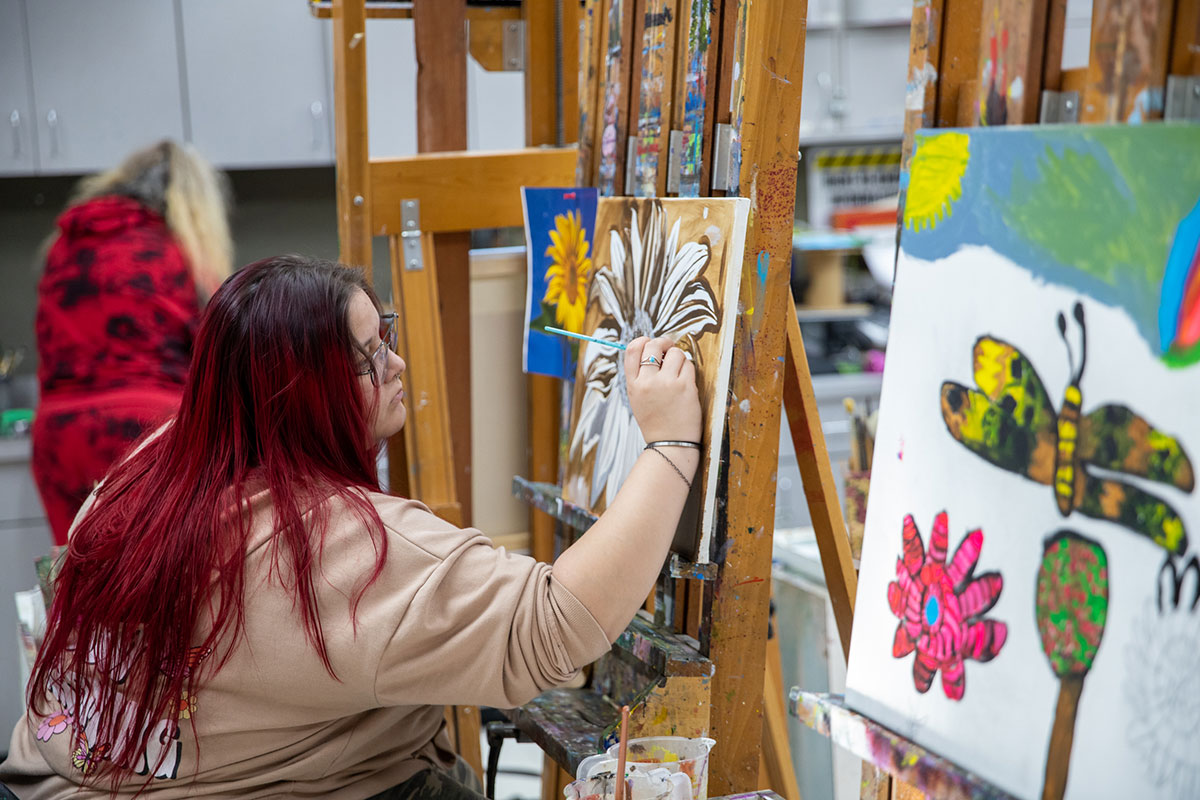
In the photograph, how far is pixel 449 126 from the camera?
1.93m

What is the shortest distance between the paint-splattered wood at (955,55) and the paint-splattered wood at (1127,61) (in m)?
0.14

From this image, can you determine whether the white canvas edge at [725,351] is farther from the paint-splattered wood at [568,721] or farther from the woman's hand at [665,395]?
the paint-splattered wood at [568,721]

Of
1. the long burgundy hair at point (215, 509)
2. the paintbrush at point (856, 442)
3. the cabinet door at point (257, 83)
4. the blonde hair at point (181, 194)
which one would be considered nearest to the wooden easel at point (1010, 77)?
the long burgundy hair at point (215, 509)

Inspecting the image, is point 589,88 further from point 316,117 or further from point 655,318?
point 316,117

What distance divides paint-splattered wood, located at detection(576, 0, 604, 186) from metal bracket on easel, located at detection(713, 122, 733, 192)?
388 millimetres

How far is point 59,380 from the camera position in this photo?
2471 millimetres

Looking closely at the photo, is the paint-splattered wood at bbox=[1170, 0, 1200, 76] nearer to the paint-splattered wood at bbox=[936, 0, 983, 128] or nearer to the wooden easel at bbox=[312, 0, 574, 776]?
the paint-splattered wood at bbox=[936, 0, 983, 128]

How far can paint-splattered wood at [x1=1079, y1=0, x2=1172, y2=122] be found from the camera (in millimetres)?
807

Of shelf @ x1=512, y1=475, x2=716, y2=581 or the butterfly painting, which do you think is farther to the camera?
shelf @ x1=512, y1=475, x2=716, y2=581

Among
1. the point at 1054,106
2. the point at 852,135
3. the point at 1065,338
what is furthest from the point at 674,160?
the point at 852,135

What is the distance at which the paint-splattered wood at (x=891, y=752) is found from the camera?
87 cm

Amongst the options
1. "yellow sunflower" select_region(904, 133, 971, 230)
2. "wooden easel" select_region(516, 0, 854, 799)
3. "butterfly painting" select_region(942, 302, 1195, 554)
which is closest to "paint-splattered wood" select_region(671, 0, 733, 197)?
"wooden easel" select_region(516, 0, 854, 799)

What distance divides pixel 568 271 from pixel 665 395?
54 centimetres

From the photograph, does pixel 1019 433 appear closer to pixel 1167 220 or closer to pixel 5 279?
pixel 1167 220
